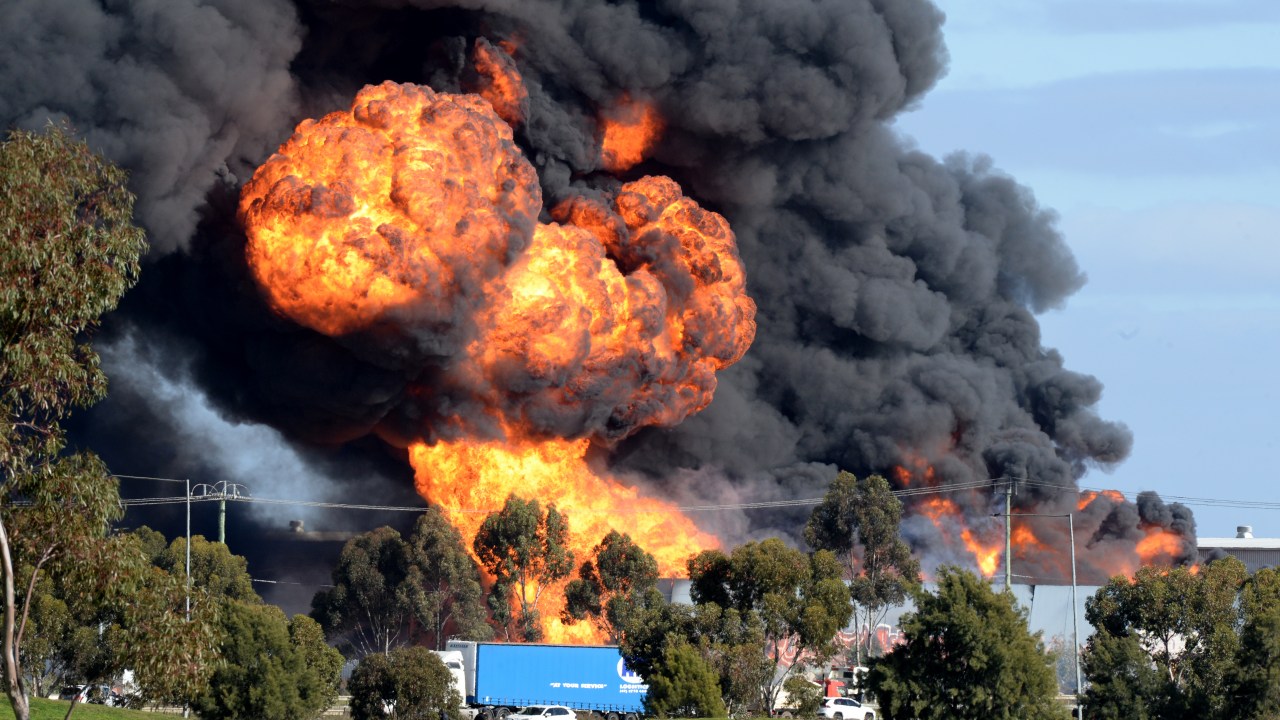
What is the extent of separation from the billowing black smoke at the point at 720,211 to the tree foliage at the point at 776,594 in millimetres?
30133

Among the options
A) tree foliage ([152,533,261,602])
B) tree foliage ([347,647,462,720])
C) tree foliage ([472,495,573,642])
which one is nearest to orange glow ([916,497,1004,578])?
tree foliage ([472,495,573,642])

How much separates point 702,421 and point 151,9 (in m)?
46.0

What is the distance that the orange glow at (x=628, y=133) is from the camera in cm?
10938

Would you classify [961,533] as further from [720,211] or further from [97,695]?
[97,695]

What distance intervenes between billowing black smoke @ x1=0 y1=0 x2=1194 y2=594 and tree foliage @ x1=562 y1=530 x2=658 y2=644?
14799 mm

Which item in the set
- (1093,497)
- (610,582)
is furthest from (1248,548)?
(610,582)

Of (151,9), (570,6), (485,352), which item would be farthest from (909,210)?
(151,9)

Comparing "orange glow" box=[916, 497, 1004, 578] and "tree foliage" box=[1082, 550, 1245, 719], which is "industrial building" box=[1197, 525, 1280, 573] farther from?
"tree foliage" box=[1082, 550, 1245, 719]

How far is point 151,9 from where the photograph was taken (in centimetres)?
8812

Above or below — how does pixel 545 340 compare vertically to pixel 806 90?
below

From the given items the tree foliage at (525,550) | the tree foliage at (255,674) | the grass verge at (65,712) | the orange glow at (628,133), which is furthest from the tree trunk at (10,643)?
the orange glow at (628,133)

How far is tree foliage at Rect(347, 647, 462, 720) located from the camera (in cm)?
6625

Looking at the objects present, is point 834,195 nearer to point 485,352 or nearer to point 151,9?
point 485,352

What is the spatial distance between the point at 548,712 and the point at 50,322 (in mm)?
43464
